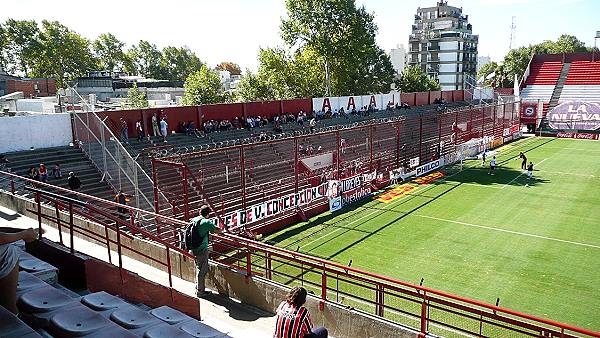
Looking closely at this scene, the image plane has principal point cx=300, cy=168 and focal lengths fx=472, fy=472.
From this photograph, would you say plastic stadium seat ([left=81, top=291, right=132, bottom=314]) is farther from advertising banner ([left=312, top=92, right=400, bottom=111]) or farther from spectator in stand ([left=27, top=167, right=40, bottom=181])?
advertising banner ([left=312, top=92, right=400, bottom=111])

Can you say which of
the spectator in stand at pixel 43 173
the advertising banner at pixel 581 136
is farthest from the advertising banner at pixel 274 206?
the advertising banner at pixel 581 136

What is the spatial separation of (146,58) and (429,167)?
106193mm

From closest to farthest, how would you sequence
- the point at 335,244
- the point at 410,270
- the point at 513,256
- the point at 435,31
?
the point at 410,270, the point at 513,256, the point at 335,244, the point at 435,31

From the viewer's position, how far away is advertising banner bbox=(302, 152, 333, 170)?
985 inches

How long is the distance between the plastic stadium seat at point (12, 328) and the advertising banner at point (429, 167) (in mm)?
30880

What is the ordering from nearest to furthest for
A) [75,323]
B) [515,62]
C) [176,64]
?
[75,323]
[515,62]
[176,64]

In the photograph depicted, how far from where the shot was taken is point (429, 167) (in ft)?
115

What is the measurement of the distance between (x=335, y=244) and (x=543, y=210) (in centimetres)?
1208

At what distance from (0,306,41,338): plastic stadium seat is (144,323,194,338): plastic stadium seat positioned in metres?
1.21

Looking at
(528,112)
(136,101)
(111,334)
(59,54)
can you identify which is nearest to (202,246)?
(111,334)

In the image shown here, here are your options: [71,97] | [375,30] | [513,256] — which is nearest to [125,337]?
[513,256]

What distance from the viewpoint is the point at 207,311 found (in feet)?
31.6

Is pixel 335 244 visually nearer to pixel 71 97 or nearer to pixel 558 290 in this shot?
pixel 558 290

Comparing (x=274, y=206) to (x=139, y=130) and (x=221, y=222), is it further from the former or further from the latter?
(x=139, y=130)
